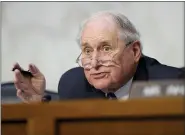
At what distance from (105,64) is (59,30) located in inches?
10.6

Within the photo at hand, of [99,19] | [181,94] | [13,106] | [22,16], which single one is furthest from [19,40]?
[181,94]

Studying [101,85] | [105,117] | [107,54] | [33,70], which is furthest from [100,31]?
[105,117]

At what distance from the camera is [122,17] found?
60.7 inches

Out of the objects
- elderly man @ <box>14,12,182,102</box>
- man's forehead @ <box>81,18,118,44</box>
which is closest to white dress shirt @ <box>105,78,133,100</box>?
elderly man @ <box>14,12,182,102</box>

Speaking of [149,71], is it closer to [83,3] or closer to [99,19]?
[99,19]

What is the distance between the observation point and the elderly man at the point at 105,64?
1.51 metres

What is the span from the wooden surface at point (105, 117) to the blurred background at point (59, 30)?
0.44 metres

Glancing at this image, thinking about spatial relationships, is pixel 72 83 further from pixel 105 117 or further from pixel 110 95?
pixel 105 117

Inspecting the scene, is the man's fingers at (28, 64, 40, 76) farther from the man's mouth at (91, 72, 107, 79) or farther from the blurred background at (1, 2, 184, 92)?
the man's mouth at (91, 72, 107, 79)

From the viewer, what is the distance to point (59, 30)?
1.59 meters

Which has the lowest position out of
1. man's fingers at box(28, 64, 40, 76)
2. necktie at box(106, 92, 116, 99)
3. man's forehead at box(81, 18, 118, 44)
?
necktie at box(106, 92, 116, 99)

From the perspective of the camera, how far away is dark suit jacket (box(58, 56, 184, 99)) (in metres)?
1.45

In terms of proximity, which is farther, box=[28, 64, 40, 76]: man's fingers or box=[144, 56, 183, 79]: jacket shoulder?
box=[28, 64, 40, 76]: man's fingers

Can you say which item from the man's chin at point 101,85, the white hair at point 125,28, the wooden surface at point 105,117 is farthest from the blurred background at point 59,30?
Result: the wooden surface at point 105,117
